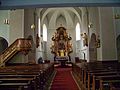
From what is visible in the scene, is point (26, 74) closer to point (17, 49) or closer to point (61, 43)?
point (17, 49)

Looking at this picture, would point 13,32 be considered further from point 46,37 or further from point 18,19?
point 46,37

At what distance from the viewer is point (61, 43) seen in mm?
28656

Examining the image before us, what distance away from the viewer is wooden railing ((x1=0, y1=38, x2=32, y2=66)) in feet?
47.2

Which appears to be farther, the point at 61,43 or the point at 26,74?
the point at 61,43

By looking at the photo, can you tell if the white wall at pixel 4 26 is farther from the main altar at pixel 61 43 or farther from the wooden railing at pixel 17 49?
the main altar at pixel 61 43

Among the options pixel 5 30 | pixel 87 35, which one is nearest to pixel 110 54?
pixel 87 35

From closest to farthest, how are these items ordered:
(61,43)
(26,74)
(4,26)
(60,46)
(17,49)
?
(26,74) → (17,49) → (4,26) → (60,46) → (61,43)

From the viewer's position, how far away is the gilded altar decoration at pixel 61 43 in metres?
28.5

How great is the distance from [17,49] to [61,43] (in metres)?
14.3

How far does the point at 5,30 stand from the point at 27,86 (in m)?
15.0

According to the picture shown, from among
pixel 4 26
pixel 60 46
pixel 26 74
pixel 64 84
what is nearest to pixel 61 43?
pixel 60 46

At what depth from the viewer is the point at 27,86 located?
399 cm

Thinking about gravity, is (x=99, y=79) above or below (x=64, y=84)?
above

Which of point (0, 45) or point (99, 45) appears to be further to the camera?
point (0, 45)
